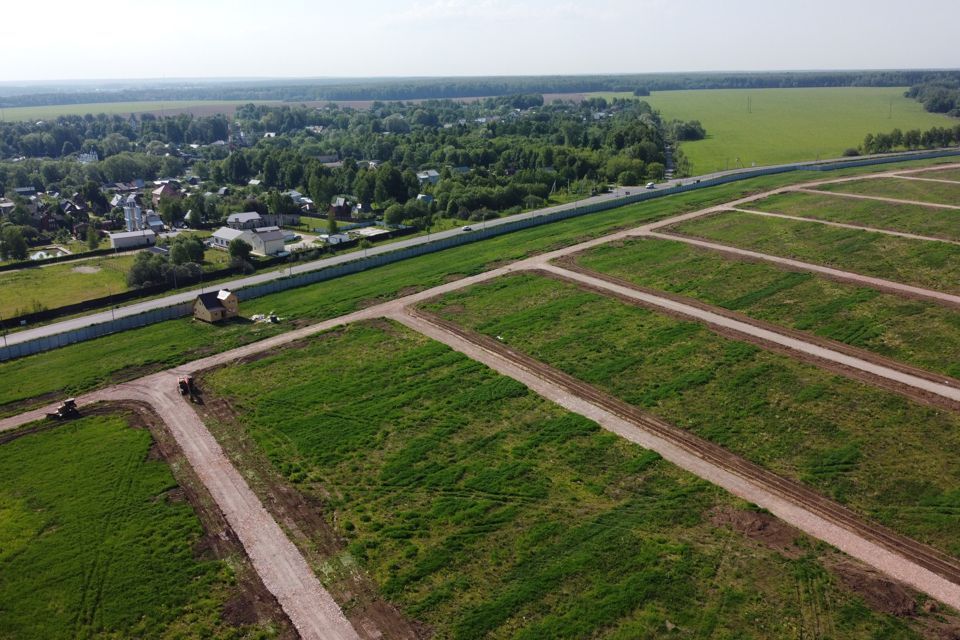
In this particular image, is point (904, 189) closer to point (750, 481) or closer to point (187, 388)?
point (750, 481)

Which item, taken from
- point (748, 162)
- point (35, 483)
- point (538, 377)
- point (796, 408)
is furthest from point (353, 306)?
point (748, 162)

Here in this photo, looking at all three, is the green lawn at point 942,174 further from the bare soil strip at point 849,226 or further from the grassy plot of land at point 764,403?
the grassy plot of land at point 764,403

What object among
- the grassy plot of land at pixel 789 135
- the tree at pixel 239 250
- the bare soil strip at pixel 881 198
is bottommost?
the tree at pixel 239 250

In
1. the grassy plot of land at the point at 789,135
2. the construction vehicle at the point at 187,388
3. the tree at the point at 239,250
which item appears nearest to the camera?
the construction vehicle at the point at 187,388

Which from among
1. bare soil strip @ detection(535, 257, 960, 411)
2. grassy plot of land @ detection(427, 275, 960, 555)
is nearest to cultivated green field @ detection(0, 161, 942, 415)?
grassy plot of land @ detection(427, 275, 960, 555)

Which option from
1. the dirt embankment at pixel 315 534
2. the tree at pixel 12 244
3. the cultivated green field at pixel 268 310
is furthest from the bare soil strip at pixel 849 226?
the tree at pixel 12 244

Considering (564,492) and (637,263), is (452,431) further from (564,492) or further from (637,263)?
(637,263)

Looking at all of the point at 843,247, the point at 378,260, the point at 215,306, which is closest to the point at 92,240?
the point at 378,260
